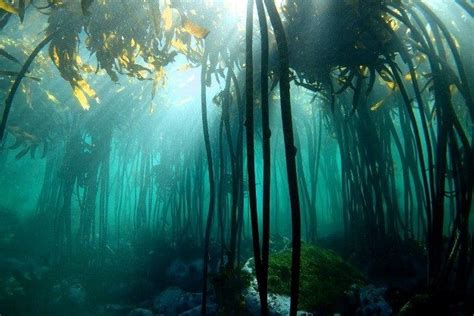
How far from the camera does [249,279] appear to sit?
176 inches

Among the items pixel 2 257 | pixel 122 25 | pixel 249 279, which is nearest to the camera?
pixel 122 25

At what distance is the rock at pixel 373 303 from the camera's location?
3.50 metres

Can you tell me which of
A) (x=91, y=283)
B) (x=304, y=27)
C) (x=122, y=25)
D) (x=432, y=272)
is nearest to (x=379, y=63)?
(x=304, y=27)

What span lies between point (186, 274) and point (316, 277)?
5.50 m

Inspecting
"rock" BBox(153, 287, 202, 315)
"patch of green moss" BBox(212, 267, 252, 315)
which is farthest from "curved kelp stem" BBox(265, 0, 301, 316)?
"rock" BBox(153, 287, 202, 315)

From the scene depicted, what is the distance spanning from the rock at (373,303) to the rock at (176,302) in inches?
145

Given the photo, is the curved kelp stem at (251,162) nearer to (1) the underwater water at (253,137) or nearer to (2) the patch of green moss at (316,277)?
(1) the underwater water at (253,137)

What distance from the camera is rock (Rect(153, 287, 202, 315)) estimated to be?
6.53 m

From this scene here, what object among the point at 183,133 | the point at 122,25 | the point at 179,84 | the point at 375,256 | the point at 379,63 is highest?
the point at 179,84

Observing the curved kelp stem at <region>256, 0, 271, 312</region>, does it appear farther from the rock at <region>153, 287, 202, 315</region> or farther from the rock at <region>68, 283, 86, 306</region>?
the rock at <region>68, 283, 86, 306</region>

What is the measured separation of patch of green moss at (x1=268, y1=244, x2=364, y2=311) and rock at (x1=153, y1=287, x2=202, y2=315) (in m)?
2.32

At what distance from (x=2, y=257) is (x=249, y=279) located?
12.4m

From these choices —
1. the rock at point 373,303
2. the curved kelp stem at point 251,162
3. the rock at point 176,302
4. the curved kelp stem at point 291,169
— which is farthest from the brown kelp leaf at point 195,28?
the rock at point 176,302

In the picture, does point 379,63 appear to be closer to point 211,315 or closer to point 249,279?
point 249,279
